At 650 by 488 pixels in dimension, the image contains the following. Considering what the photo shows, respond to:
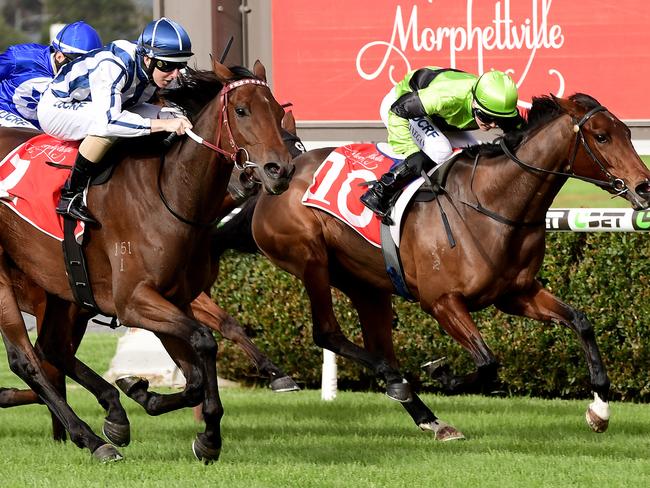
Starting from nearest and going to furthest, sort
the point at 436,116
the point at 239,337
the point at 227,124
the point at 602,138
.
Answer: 1. the point at 227,124
2. the point at 602,138
3. the point at 436,116
4. the point at 239,337

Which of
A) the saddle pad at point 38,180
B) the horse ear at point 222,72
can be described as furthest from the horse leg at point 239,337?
the horse ear at point 222,72

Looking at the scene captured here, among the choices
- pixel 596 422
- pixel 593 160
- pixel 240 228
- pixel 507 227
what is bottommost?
pixel 596 422

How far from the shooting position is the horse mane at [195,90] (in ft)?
18.9

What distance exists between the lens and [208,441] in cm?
578

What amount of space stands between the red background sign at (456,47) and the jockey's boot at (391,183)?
2238 mm

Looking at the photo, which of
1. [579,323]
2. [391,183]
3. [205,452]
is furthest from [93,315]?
[579,323]

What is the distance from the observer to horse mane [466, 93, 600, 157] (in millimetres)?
6324

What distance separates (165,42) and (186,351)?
4.23ft

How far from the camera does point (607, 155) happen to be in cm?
612

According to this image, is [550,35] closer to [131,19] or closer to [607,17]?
[607,17]

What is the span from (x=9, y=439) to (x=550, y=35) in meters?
4.21

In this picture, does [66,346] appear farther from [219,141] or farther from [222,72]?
[222,72]

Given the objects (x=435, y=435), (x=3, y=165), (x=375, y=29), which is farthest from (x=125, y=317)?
(x=375, y=29)

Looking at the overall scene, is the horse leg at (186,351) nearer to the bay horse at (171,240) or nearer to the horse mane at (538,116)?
the bay horse at (171,240)
